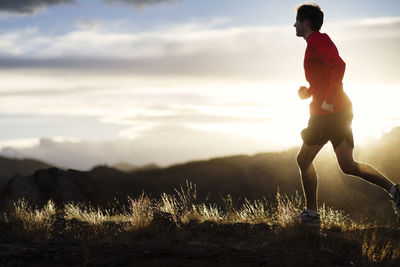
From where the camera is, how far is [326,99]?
555 cm

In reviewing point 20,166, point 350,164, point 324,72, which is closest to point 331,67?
point 324,72

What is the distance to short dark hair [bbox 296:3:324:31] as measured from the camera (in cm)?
573

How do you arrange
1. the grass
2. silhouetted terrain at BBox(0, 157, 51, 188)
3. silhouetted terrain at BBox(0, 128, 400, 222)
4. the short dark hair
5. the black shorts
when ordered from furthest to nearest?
silhouetted terrain at BBox(0, 157, 51, 188) → silhouetted terrain at BBox(0, 128, 400, 222) → the short dark hair → the black shorts → the grass

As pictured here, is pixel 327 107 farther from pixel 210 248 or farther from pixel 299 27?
pixel 210 248

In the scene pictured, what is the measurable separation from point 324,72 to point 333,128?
2.14 feet

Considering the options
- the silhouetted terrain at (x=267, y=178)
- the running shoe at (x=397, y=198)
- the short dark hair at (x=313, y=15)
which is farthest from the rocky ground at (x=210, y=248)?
the silhouetted terrain at (x=267, y=178)

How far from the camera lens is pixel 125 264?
5.09m

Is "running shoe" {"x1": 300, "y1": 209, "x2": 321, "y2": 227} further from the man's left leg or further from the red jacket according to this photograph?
the red jacket

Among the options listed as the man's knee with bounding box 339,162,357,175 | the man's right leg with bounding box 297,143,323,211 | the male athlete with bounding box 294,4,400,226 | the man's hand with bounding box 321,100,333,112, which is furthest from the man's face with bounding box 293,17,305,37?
the man's knee with bounding box 339,162,357,175

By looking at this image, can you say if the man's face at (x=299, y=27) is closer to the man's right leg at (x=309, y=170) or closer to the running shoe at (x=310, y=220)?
the man's right leg at (x=309, y=170)

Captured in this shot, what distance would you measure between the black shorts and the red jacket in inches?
2.7

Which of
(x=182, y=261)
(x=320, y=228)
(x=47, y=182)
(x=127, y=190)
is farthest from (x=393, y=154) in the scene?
(x=182, y=261)

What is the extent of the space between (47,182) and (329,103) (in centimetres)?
1293

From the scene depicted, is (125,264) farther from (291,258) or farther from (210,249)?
(291,258)
